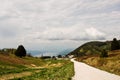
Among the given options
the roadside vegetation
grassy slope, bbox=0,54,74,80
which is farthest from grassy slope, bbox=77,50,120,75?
grassy slope, bbox=0,54,74,80

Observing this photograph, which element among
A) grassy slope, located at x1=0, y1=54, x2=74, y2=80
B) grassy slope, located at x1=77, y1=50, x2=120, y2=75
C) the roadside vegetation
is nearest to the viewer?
grassy slope, located at x1=0, y1=54, x2=74, y2=80

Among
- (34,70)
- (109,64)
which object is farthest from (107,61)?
(34,70)

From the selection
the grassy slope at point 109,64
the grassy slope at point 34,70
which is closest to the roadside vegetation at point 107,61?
the grassy slope at point 109,64

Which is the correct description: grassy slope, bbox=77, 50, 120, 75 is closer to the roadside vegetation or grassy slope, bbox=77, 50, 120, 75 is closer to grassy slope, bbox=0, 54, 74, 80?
the roadside vegetation

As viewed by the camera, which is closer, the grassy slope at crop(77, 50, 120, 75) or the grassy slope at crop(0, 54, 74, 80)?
the grassy slope at crop(0, 54, 74, 80)

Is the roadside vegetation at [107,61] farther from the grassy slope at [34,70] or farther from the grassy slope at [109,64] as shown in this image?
the grassy slope at [34,70]

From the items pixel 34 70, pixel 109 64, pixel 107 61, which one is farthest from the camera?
pixel 107 61

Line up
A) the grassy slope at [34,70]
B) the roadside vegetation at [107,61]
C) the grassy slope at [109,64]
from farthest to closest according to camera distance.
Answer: the roadside vegetation at [107,61], the grassy slope at [109,64], the grassy slope at [34,70]

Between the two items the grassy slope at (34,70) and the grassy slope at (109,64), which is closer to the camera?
the grassy slope at (34,70)

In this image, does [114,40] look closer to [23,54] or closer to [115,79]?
[23,54]

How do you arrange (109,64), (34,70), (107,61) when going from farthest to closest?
(107,61) < (34,70) < (109,64)

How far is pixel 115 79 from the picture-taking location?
29000 mm

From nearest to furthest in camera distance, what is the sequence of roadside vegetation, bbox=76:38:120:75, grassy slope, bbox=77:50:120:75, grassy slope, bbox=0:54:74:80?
1. grassy slope, bbox=0:54:74:80
2. grassy slope, bbox=77:50:120:75
3. roadside vegetation, bbox=76:38:120:75

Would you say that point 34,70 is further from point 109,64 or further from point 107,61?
point 107,61
